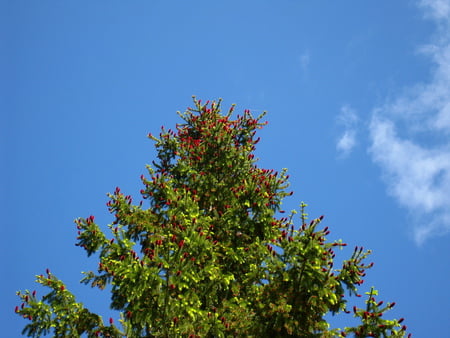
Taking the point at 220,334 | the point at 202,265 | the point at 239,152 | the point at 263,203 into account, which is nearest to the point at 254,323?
the point at 220,334

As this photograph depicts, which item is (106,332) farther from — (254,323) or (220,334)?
(254,323)

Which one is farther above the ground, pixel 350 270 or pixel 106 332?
pixel 350 270

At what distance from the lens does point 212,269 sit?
8906 millimetres

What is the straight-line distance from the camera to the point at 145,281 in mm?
7016

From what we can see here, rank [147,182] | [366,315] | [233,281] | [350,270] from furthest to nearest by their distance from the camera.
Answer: [147,182] → [233,281] → [350,270] → [366,315]

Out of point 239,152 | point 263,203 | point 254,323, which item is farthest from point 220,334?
point 239,152

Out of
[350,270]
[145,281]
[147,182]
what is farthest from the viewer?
[147,182]

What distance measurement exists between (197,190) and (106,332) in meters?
4.97

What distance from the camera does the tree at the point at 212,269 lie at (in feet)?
23.9

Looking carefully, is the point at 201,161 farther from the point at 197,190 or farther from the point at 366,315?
the point at 366,315

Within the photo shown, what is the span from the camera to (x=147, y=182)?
1201cm

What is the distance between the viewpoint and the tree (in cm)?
727

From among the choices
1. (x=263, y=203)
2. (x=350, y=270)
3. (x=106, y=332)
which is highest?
(x=263, y=203)

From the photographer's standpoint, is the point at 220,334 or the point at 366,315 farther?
the point at 220,334
